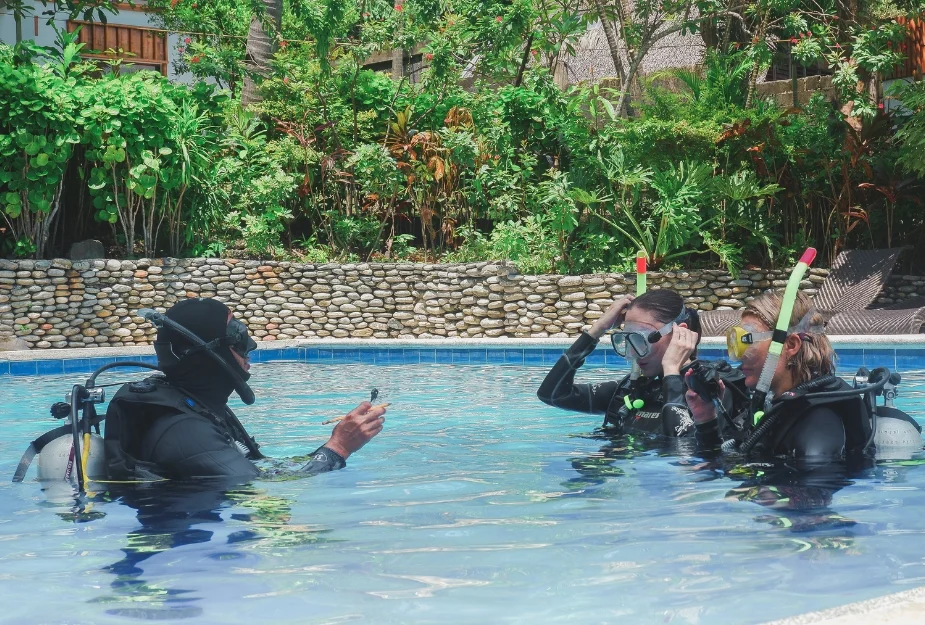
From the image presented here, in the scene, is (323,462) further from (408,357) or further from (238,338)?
(408,357)

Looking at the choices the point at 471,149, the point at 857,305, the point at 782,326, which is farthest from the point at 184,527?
the point at 471,149

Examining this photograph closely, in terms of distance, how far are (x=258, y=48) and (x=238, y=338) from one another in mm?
13265

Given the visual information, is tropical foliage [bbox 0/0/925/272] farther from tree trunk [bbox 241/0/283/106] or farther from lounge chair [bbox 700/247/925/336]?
lounge chair [bbox 700/247/925/336]

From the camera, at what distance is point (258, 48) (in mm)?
16312

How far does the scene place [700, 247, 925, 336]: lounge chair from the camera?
38.6 ft

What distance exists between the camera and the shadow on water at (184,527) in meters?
3.19

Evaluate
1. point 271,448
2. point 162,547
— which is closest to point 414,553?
point 162,547

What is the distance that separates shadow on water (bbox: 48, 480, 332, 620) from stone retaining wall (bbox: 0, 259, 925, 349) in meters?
9.45

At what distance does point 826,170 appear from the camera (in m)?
14.2

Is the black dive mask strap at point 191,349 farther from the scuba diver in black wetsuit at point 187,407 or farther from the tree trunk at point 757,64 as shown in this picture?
the tree trunk at point 757,64

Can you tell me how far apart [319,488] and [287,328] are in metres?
9.60

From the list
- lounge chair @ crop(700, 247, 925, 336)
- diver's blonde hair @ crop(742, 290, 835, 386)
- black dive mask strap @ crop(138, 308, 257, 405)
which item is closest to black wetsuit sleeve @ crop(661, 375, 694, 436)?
diver's blonde hair @ crop(742, 290, 835, 386)

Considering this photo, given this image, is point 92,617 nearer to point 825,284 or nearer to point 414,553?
point 414,553

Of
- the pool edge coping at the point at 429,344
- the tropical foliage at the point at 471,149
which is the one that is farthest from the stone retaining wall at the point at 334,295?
the pool edge coping at the point at 429,344
